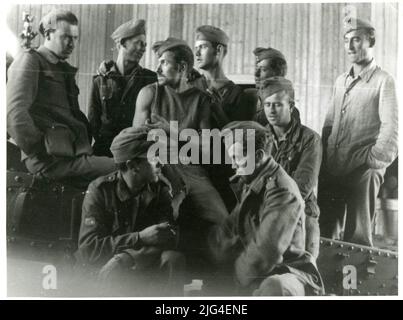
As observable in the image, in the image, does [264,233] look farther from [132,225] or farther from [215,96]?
[215,96]

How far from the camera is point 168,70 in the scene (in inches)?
168

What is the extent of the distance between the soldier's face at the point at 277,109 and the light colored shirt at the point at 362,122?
32 centimetres

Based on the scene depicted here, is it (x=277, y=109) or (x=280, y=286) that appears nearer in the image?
(x=280, y=286)

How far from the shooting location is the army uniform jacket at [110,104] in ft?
13.9

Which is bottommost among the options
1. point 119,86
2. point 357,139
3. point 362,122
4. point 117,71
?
point 357,139

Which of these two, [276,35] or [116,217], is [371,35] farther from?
[116,217]

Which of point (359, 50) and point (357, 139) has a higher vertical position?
point (359, 50)

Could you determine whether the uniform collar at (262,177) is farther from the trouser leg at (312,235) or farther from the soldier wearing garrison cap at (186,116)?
the trouser leg at (312,235)

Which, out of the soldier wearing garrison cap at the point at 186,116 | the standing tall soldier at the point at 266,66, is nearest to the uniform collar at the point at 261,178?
the soldier wearing garrison cap at the point at 186,116

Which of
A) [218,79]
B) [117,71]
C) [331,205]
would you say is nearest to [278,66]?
[218,79]

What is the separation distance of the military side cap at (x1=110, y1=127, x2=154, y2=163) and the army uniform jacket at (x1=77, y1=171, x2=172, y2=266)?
225mm

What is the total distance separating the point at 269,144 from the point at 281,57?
2.19 ft

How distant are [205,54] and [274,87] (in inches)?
22.7

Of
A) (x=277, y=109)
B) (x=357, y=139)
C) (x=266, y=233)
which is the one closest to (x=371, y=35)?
(x=357, y=139)
